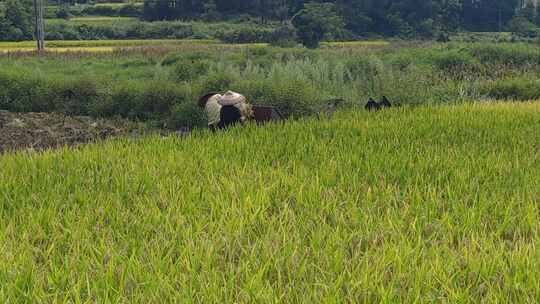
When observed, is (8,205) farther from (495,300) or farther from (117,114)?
(117,114)

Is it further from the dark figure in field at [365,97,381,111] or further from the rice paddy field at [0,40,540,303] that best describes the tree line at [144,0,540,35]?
the rice paddy field at [0,40,540,303]

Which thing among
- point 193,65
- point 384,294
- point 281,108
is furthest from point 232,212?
point 193,65

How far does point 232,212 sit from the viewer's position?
384 cm

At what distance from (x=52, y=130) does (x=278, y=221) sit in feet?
25.1

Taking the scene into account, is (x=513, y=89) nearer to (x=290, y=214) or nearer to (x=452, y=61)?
(x=452, y=61)

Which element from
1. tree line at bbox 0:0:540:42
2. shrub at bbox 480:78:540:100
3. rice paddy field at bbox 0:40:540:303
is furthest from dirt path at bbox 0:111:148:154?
tree line at bbox 0:0:540:42

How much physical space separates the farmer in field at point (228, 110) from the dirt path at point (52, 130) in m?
2.46

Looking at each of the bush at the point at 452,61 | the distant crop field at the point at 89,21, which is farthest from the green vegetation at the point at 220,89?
the distant crop field at the point at 89,21

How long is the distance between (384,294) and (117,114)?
10546 millimetres

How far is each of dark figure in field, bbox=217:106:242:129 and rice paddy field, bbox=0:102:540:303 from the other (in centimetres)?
142

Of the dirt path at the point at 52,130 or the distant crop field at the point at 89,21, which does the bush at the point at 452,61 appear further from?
the distant crop field at the point at 89,21

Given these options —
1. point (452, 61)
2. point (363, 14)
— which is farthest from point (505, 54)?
point (363, 14)

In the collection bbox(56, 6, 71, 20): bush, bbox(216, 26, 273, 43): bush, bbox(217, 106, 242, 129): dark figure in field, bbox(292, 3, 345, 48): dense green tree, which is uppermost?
bbox(56, 6, 71, 20): bush

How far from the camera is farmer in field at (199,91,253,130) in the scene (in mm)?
7887
